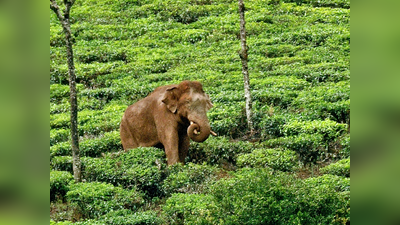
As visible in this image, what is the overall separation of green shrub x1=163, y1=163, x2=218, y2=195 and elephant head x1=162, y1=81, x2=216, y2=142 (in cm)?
63

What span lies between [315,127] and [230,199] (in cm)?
619

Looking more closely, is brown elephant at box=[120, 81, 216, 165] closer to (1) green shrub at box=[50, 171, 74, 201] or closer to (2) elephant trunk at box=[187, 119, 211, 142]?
(2) elephant trunk at box=[187, 119, 211, 142]

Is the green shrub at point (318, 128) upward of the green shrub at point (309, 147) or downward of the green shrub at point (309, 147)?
upward

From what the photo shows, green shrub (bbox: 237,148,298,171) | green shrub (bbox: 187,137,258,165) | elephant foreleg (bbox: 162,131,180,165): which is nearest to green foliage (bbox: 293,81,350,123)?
green shrub (bbox: 187,137,258,165)

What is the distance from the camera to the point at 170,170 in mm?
11414

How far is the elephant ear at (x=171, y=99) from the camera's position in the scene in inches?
469

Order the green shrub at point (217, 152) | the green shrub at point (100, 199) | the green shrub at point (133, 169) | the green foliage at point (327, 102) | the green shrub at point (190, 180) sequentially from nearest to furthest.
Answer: the green shrub at point (100, 199)
the green shrub at point (190, 180)
the green shrub at point (133, 169)
the green shrub at point (217, 152)
the green foliage at point (327, 102)

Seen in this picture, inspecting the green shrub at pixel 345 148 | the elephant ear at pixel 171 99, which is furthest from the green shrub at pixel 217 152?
the green shrub at pixel 345 148

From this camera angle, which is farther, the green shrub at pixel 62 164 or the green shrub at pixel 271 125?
the green shrub at pixel 271 125

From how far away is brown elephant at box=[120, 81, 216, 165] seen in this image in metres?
11.4

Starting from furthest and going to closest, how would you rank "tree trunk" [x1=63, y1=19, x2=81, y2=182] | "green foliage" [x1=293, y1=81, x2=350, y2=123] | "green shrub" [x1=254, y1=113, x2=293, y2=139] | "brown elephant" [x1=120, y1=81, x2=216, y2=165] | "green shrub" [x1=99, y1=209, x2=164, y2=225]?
1. "green foliage" [x1=293, y1=81, x2=350, y2=123]
2. "green shrub" [x1=254, y1=113, x2=293, y2=139]
3. "brown elephant" [x1=120, y1=81, x2=216, y2=165]
4. "tree trunk" [x1=63, y1=19, x2=81, y2=182]
5. "green shrub" [x1=99, y1=209, x2=164, y2=225]

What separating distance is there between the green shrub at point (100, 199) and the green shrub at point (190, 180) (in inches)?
25.2

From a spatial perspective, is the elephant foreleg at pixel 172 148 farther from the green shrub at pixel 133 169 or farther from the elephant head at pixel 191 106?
the elephant head at pixel 191 106
